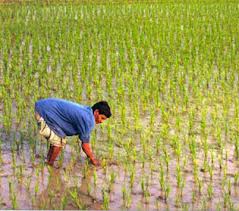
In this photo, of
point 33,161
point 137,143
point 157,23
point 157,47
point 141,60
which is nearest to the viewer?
point 33,161

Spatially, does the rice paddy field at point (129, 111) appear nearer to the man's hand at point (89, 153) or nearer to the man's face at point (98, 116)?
the man's hand at point (89, 153)

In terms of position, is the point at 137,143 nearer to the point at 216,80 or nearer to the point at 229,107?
the point at 229,107

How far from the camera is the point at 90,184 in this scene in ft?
14.0

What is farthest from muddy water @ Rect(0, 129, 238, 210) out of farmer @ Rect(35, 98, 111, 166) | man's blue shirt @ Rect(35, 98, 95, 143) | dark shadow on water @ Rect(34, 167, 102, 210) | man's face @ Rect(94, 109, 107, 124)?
man's face @ Rect(94, 109, 107, 124)

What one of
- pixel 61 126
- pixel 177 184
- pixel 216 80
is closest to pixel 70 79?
pixel 216 80

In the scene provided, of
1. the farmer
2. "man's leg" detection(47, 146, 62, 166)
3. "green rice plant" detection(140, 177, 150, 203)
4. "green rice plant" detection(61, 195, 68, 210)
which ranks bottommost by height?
"green rice plant" detection(61, 195, 68, 210)

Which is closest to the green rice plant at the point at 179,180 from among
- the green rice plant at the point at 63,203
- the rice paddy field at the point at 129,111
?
the rice paddy field at the point at 129,111

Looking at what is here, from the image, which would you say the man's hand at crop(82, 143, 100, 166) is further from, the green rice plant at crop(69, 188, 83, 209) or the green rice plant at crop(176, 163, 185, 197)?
the green rice plant at crop(176, 163, 185, 197)

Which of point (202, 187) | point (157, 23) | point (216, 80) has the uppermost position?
point (157, 23)

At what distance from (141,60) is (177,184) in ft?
15.2

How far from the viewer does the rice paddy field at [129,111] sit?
414 centimetres

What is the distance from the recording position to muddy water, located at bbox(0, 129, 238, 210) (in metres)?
3.93

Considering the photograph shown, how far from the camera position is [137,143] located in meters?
5.21

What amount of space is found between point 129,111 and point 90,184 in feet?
6.62
